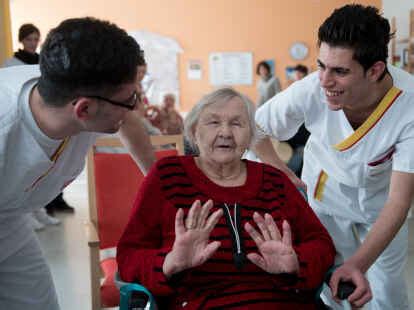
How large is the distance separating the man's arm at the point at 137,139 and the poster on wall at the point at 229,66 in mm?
6443

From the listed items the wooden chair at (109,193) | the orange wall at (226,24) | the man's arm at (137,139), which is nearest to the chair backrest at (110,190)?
the wooden chair at (109,193)

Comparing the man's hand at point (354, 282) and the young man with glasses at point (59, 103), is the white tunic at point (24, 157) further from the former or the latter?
the man's hand at point (354, 282)

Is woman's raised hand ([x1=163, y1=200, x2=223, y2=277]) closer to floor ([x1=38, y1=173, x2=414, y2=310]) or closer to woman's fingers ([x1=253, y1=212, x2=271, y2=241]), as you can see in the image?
woman's fingers ([x1=253, y1=212, x2=271, y2=241])

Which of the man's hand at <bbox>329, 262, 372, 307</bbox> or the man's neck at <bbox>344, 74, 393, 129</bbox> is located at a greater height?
the man's neck at <bbox>344, 74, 393, 129</bbox>

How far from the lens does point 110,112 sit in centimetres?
119

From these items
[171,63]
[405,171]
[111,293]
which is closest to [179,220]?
[111,293]

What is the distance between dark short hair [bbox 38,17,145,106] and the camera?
1.07 m

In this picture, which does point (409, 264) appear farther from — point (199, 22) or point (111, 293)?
point (199, 22)

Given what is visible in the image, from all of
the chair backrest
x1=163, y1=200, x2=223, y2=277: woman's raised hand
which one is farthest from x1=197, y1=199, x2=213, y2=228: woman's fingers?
the chair backrest

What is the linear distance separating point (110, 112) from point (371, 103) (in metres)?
0.93

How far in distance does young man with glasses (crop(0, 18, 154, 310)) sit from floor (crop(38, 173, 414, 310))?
4.95ft

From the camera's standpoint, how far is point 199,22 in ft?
26.3

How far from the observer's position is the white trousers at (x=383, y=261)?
1971 mm

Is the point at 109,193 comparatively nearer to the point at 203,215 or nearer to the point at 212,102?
the point at 212,102
